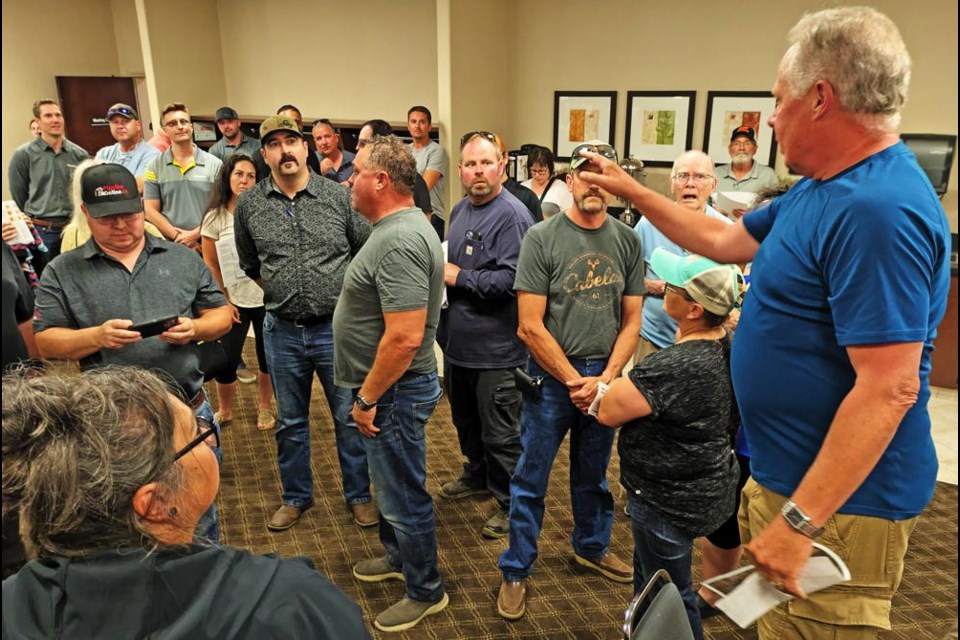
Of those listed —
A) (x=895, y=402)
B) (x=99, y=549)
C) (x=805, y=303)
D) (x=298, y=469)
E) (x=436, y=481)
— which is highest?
(x=805, y=303)

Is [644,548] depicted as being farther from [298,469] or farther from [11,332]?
[11,332]

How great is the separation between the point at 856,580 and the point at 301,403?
215 cm

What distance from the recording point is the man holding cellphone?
2100 millimetres

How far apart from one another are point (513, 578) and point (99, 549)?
5.60 ft

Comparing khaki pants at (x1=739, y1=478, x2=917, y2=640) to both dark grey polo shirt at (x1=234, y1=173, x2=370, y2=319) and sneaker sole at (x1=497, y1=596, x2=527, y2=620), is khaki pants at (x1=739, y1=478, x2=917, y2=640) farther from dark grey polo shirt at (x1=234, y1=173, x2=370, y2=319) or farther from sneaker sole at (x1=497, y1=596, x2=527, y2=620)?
dark grey polo shirt at (x1=234, y1=173, x2=370, y2=319)

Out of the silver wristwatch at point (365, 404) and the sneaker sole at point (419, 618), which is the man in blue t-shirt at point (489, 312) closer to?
the sneaker sole at point (419, 618)

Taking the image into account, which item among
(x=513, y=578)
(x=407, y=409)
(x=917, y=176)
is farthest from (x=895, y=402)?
(x=513, y=578)

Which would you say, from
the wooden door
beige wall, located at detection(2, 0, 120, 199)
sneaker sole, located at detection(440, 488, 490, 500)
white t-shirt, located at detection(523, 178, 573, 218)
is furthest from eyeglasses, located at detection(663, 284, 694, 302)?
the wooden door

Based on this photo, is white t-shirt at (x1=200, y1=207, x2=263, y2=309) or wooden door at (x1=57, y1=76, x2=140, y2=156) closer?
white t-shirt at (x1=200, y1=207, x2=263, y2=309)

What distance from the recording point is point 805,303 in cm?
116

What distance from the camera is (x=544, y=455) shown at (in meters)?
2.34

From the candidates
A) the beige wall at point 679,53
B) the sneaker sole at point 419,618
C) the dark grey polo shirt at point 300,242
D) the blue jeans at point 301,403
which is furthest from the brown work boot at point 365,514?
the beige wall at point 679,53

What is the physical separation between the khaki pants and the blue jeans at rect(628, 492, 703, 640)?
1.64 feet

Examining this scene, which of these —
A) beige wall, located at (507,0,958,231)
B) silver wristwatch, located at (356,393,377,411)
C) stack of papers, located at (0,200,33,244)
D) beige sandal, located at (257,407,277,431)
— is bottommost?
beige sandal, located at (257,407,277,431)
